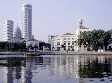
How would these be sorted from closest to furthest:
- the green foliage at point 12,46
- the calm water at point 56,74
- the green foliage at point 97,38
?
the calm water at point 56,74 < the green foliage at point 97,38 < the green foliage at point 12,46

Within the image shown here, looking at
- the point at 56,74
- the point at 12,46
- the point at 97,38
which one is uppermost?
the point at 97,38

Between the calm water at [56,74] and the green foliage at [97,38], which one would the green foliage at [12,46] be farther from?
the calm water at [56,74]

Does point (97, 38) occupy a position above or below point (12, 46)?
above

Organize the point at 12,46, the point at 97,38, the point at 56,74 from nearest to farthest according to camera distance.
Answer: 1. the point at 56,74
2. the point at 97,38
3. the point at 12,46

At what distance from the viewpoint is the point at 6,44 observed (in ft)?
484

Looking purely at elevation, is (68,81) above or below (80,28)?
below

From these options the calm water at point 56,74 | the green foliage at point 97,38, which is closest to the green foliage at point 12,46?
the green foliage at point 97,38

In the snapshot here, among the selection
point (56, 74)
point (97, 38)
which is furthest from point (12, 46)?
point (56, 74)

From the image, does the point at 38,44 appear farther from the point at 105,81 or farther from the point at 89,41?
the point at 105,81

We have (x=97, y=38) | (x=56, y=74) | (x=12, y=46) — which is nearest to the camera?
(x=56, y=74)

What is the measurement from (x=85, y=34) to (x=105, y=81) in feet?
380

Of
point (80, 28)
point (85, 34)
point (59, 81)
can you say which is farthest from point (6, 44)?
point (59, 81)

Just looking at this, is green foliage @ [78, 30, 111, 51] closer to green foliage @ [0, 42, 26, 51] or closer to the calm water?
green foliage @ [0, 42, 26, 51]

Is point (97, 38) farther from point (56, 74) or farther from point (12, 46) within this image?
point (56, 74)
